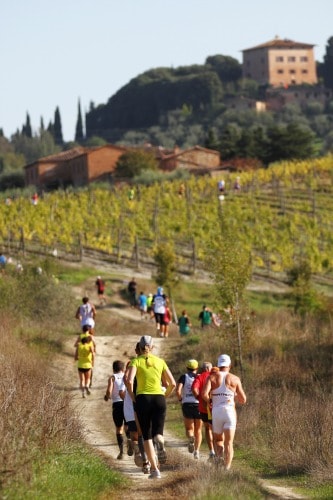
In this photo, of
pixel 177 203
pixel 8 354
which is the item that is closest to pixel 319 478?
pixel 8 354

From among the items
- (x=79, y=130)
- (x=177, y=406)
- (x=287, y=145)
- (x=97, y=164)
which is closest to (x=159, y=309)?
(x=177, y=406)

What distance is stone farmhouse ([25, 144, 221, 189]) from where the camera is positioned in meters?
88.2

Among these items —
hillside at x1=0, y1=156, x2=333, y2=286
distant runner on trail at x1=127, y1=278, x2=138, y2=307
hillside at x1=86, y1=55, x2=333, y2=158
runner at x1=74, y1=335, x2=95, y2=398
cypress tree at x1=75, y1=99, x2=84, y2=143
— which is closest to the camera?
runner at x1=74, y1=335, x2=95, y2=398

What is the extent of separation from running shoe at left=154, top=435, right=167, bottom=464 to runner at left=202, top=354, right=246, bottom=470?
60 cm

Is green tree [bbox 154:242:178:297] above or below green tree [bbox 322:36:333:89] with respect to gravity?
below

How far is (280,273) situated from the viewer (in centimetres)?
4662

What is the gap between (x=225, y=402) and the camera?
508 inches

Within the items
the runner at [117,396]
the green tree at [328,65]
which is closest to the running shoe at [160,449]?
the runner at [117,396]

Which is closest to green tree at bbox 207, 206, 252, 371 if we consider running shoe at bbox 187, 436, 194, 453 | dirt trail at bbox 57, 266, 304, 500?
dirt trail at bbox 57, 266, 304, 500

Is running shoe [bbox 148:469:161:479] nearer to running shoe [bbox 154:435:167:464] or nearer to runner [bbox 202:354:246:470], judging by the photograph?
running shoe [bbox 154:435:167:464]

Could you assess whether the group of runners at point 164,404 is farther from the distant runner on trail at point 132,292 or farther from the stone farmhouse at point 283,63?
the stone farmhouse at point 283,63

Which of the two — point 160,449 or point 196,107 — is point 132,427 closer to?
point 160,449

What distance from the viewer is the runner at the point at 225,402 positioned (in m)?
12.9

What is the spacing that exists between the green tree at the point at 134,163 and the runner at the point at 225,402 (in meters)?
69.4
